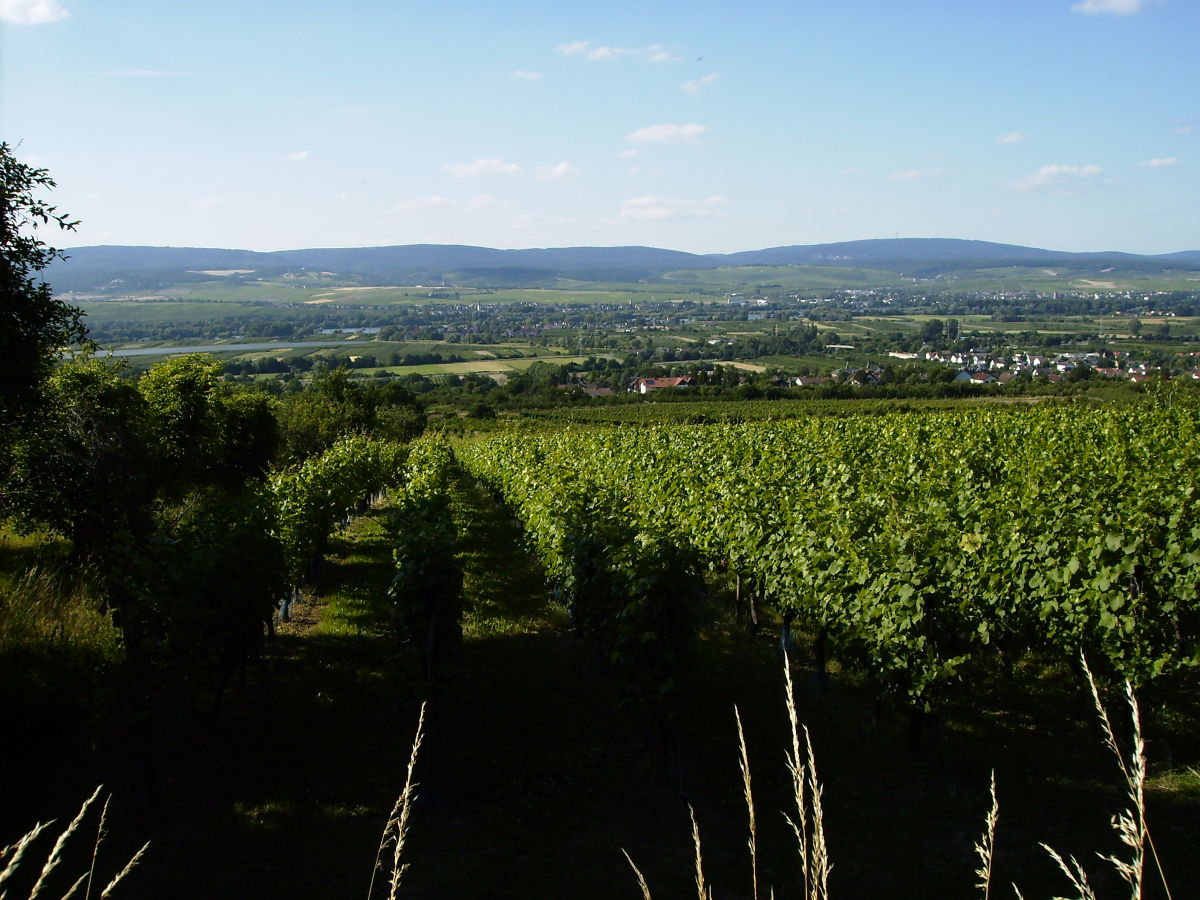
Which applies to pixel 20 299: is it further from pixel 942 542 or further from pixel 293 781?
pixel 942 542

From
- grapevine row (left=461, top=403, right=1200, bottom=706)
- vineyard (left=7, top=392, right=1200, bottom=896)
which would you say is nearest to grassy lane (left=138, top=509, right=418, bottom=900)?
vineyard (left=7, top=392, right=1200, bottom=896)

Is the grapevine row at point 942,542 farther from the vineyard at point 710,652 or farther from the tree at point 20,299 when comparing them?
the tree at point 20,299

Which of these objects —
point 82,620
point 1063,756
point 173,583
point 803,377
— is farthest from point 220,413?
point 803,377

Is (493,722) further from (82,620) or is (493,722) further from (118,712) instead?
(82,620)

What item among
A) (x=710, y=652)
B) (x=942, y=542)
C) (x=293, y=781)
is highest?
(x=942, y=542)

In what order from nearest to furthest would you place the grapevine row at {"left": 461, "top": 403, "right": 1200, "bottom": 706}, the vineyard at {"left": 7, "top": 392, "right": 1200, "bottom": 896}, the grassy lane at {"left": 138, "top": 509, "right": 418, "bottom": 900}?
1. the grassy lane at {"left": 138, "top": 509, "right": 418, "bottom": 900}
2. the vineyard at {"left": 7, "top": 392, "right": 1200, "bottom": 896}
3. the grapevine row at {"left": 461, "top": 403, "right": 1200, "bottom": 706}

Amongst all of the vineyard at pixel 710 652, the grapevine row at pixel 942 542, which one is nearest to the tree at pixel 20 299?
the vineyard at pixel 710 652

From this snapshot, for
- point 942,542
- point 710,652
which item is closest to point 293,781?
point 710,652

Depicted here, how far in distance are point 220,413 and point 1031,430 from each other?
2406cm

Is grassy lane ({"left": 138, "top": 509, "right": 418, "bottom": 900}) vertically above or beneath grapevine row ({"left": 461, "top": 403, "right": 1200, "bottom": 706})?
beneath

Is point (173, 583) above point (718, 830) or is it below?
above

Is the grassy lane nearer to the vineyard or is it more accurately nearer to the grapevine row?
the vineyard

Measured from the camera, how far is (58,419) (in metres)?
12.3

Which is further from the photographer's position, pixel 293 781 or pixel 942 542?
pixel 942 542
